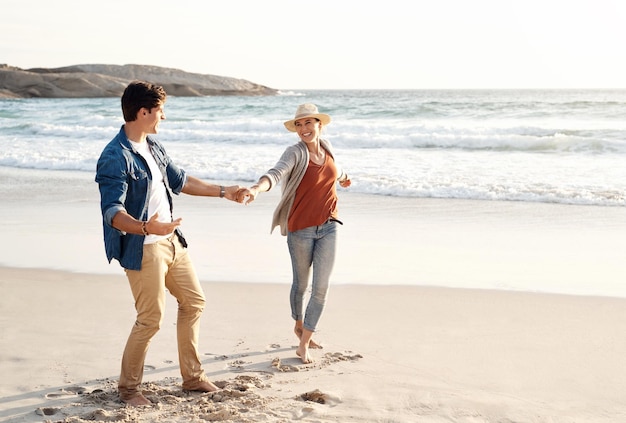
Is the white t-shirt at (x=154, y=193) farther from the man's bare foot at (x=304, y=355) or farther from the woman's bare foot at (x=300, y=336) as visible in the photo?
the woman's bare foot at (x=300, y=336)

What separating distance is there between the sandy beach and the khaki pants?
15cm

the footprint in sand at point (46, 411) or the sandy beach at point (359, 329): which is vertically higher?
the sandy beach at point (359, 329)

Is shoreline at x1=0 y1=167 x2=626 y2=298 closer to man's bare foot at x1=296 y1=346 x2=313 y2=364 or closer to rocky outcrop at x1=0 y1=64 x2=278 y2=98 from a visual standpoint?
man's bare foot at x1=296 y1=346 x2=313 y2=364

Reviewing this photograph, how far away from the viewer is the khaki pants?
3814mm

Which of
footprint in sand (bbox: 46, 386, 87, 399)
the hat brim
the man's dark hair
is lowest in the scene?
footprint in sand (bbox: 46, 386, 87, 399)

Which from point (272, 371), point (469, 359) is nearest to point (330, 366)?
point (272, 371)

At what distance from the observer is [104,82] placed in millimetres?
80938

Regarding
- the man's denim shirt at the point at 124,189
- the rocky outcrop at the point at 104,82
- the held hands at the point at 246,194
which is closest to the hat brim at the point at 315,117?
the held hands at the point at 246,194

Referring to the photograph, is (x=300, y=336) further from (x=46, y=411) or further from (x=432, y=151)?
(x=432, y=151)

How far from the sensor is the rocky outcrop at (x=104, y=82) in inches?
3000

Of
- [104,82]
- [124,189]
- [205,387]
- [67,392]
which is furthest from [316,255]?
[104,82]

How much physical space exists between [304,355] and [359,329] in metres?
0.76

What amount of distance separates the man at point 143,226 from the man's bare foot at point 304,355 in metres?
0.86

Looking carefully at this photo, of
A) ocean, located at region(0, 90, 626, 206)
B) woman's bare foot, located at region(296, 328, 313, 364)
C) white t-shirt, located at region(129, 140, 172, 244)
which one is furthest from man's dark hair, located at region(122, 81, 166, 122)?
ocean, located at region(0, 90, 626, 206)
